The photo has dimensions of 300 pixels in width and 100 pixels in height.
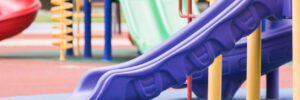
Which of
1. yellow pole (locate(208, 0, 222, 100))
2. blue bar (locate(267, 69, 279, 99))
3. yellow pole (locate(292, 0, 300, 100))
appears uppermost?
yellow pole (locate(292, 0, 300, 100))

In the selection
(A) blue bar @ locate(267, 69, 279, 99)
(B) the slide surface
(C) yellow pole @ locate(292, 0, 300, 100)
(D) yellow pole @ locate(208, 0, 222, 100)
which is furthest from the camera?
(B) the slide surface

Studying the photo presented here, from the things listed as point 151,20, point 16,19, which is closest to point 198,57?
point 151,20

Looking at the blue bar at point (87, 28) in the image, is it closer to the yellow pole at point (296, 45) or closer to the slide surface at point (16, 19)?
the slide surface at point (16, 19)

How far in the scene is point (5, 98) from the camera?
18.9 feet

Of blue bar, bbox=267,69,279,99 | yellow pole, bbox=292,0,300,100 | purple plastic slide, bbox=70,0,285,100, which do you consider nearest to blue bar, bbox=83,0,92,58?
blue bar, bbox=267,69,279,99

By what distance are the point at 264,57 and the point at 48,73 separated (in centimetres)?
311

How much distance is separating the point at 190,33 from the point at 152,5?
4.74m

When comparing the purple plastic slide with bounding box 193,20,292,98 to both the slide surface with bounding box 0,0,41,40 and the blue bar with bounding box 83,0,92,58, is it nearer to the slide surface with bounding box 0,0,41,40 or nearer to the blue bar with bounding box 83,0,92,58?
the blue bar with bounding box 83,0,92,58

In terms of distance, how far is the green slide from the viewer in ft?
26.8

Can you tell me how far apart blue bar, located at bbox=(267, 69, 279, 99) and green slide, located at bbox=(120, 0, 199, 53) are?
7.42 ft

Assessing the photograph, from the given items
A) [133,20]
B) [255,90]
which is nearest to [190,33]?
[255,90]

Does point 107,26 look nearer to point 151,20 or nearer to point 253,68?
point 151,20

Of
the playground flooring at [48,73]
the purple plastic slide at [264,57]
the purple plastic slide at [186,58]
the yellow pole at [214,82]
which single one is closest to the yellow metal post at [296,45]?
the purple plastic slide at [186,58]

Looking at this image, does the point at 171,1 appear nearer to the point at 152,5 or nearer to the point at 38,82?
the point at 152,5
